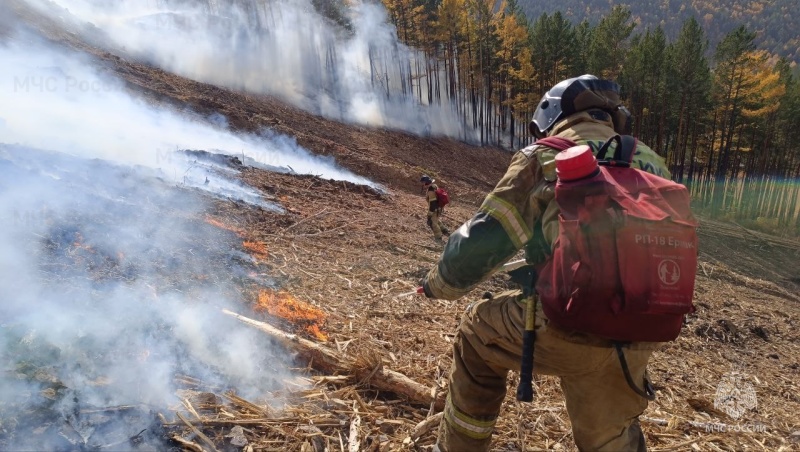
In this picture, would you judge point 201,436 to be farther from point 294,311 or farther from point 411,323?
point 411,323

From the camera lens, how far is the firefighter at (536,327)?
6.93 ft

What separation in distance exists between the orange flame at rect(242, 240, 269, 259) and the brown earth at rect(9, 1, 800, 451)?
95 millimetres

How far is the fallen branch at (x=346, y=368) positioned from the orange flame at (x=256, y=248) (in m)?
2.62

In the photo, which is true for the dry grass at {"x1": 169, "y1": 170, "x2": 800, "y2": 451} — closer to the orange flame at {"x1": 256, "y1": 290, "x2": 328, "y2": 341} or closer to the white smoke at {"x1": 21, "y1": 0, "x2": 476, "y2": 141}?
the orange flame at {"x1": 256, "y1": 290, "x2": 328, "y2": 341}

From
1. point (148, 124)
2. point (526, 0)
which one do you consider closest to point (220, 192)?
point (148, 124)

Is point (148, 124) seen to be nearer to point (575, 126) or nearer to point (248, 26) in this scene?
point (575, 126)

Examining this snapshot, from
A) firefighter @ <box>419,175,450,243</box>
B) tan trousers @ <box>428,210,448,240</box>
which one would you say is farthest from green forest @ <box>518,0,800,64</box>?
tan trousers @ <box>428,210,448,240</box>

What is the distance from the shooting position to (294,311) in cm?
470

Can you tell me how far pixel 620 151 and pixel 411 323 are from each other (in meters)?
3.46

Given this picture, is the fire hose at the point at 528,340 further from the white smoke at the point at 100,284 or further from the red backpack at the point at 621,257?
the white smoke at the point at 100,284

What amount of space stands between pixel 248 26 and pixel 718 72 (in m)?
33.4

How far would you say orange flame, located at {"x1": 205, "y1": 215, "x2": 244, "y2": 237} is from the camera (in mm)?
7430

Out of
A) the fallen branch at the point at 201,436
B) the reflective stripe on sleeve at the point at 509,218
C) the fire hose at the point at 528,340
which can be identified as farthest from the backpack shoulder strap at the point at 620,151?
the fallen branch at the point at 201,436

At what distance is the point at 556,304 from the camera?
1.93 metres
